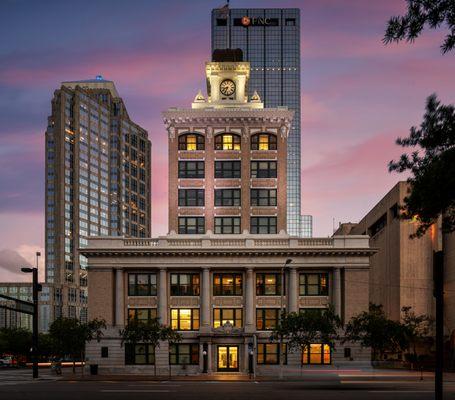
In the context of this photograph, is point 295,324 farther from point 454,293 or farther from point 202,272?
point 454,293

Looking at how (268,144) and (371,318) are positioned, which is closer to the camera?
(371,318)

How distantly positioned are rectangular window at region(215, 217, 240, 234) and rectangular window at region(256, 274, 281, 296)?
7185mm

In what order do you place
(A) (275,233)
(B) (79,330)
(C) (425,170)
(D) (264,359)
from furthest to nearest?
(A) (275,233) < (D) (264,359) < (B) (79,330) < (C) (425,170)

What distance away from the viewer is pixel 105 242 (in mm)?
86375

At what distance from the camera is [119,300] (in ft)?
279

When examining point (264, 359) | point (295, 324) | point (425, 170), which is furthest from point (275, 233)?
point (425, 170)

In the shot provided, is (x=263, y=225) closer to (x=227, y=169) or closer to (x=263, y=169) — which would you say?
(x=263, y=169)

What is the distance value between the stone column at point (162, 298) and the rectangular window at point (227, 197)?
37.3 feet

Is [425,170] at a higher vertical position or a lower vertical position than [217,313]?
higher

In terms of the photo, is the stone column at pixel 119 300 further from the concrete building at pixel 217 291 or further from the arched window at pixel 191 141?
the arched window at pixel 191 141

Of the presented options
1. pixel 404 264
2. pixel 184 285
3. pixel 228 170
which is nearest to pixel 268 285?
pixel 184 285

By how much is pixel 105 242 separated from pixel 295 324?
27.0 metres

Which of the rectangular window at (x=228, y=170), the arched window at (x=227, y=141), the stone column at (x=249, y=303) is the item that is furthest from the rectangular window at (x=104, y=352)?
the arched window at (x=227, y=141)

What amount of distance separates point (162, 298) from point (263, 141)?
2262 centimetres
